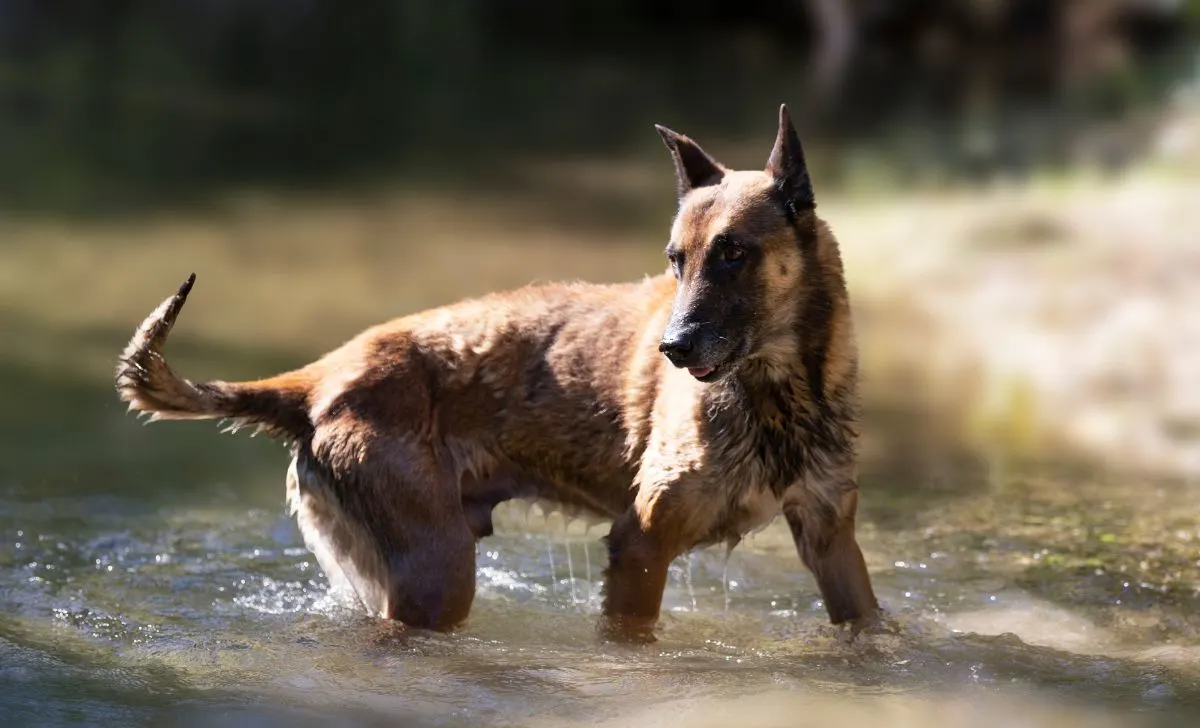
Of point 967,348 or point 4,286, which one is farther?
point 4,286

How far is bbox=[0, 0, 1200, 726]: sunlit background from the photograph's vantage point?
19.4 feet

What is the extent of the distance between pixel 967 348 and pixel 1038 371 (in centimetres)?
70

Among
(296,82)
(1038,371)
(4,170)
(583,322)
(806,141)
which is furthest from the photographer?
(296,82)

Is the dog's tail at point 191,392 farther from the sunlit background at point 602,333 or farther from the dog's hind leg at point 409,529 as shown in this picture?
the sunlit background at point 602,333

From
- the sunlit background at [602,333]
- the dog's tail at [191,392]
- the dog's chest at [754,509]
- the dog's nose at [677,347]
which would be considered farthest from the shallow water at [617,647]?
the dog's nose at [677,347]

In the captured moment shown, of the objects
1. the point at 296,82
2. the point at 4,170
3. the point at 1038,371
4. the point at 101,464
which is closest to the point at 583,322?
the point at 101,464

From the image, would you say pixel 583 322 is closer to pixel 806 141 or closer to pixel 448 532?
pixel 448 532

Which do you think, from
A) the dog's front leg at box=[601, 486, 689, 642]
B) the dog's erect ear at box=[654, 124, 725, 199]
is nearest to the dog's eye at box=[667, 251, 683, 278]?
the dog's erect ear at box=[654, 124, 725, 199]

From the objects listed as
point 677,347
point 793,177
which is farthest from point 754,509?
point 793,177

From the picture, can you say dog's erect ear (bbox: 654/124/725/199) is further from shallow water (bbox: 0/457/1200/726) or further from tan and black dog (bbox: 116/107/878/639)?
shallow water (bbox: 0/457/1200/726)

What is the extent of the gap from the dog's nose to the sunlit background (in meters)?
1.20

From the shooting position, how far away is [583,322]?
6477 mm

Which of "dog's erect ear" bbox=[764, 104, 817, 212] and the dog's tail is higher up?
"dog's erect ear" bbox=[764, 104, 817, 212]

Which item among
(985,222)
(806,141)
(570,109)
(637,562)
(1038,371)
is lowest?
(637,562)
